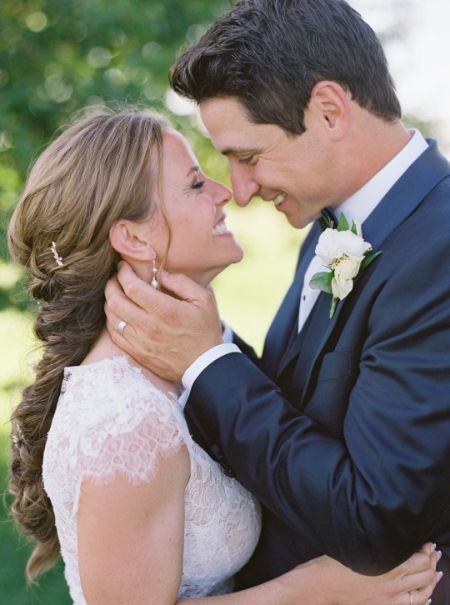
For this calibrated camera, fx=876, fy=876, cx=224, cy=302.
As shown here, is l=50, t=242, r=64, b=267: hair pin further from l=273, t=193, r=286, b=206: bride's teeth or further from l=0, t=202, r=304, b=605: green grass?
l=273, t=193, r=286, b=206: bride's teeth

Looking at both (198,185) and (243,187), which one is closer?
(198,185)

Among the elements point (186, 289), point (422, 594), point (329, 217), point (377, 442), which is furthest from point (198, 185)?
point (422, 594)

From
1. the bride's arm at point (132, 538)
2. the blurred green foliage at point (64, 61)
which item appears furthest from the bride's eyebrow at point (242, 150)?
the blurred green foliage at point (64, 61)

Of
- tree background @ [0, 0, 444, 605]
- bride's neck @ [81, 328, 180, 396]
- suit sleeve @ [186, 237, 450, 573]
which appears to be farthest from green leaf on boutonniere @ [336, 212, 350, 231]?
tree background @ [0, 0, 444, 605]

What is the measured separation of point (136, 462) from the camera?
2.56 m

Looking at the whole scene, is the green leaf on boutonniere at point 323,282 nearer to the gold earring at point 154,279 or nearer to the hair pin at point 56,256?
the gold earring at point 154,279

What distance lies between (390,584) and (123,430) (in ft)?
3.09

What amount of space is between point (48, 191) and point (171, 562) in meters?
1.29

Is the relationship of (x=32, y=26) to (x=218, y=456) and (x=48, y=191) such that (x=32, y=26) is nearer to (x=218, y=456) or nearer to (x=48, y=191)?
(x=48, y=191)

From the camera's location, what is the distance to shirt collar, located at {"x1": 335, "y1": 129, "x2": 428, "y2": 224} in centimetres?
302

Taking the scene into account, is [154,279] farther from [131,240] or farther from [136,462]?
[136,462]

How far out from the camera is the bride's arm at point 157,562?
2.54 m

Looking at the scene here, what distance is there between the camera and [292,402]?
298 cm

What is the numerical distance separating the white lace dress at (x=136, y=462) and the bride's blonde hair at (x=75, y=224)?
0.64 feet
